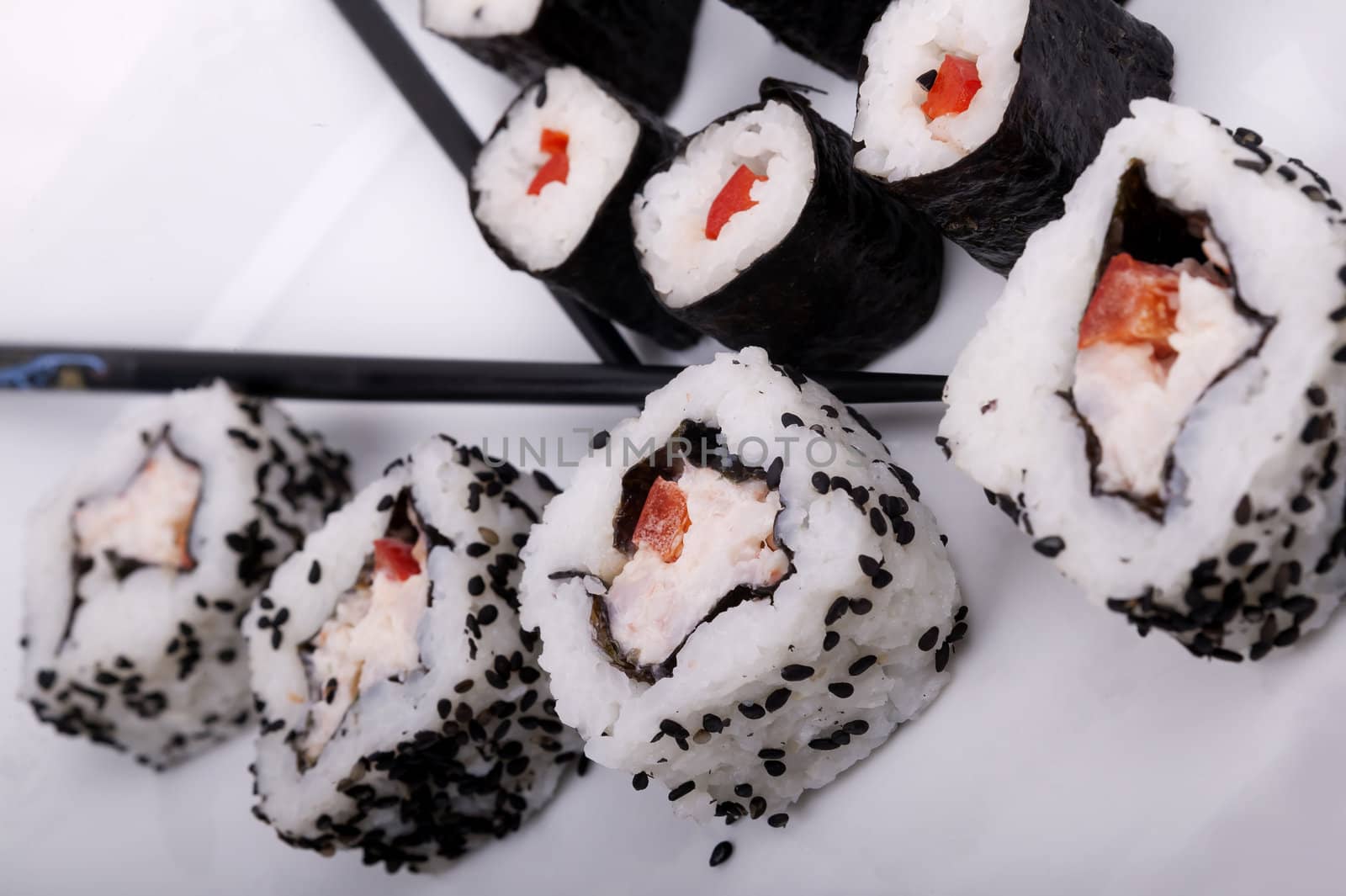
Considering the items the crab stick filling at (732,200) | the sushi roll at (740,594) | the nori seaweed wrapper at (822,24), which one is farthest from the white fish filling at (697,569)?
the nori seaweed wrapper at (822,24)

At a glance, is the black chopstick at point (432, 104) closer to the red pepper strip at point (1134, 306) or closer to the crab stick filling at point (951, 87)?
the crab stick filling at point (951, 87)

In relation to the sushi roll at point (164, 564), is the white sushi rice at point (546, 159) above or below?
above

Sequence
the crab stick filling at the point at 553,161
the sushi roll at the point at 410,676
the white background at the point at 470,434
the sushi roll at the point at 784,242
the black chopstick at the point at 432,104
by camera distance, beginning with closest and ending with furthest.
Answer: the white background at the point at 470,434
the sushi roll at the point at 784,242
the sushi roll at the point at 410,676
the crab stick filling at the point at 553,161
the black chopstick at the point at 432,104

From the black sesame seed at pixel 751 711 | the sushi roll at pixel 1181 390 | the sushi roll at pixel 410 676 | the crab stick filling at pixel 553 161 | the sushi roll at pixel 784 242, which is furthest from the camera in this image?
the crab stick filling at pixel 553 161

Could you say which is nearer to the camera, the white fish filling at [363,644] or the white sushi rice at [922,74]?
the white sushi rice at [922,74]

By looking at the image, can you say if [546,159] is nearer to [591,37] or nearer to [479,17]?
[591,37]

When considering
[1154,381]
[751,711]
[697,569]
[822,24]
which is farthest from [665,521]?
[822,24]

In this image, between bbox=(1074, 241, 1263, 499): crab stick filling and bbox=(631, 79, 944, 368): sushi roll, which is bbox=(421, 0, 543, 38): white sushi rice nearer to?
bbox=(631, 79, 944, 368): sushi roll

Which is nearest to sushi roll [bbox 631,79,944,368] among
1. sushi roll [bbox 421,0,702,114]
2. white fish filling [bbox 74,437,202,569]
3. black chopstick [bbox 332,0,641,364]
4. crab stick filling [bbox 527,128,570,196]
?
crab stick filling [bbox 527,128,570,196]
